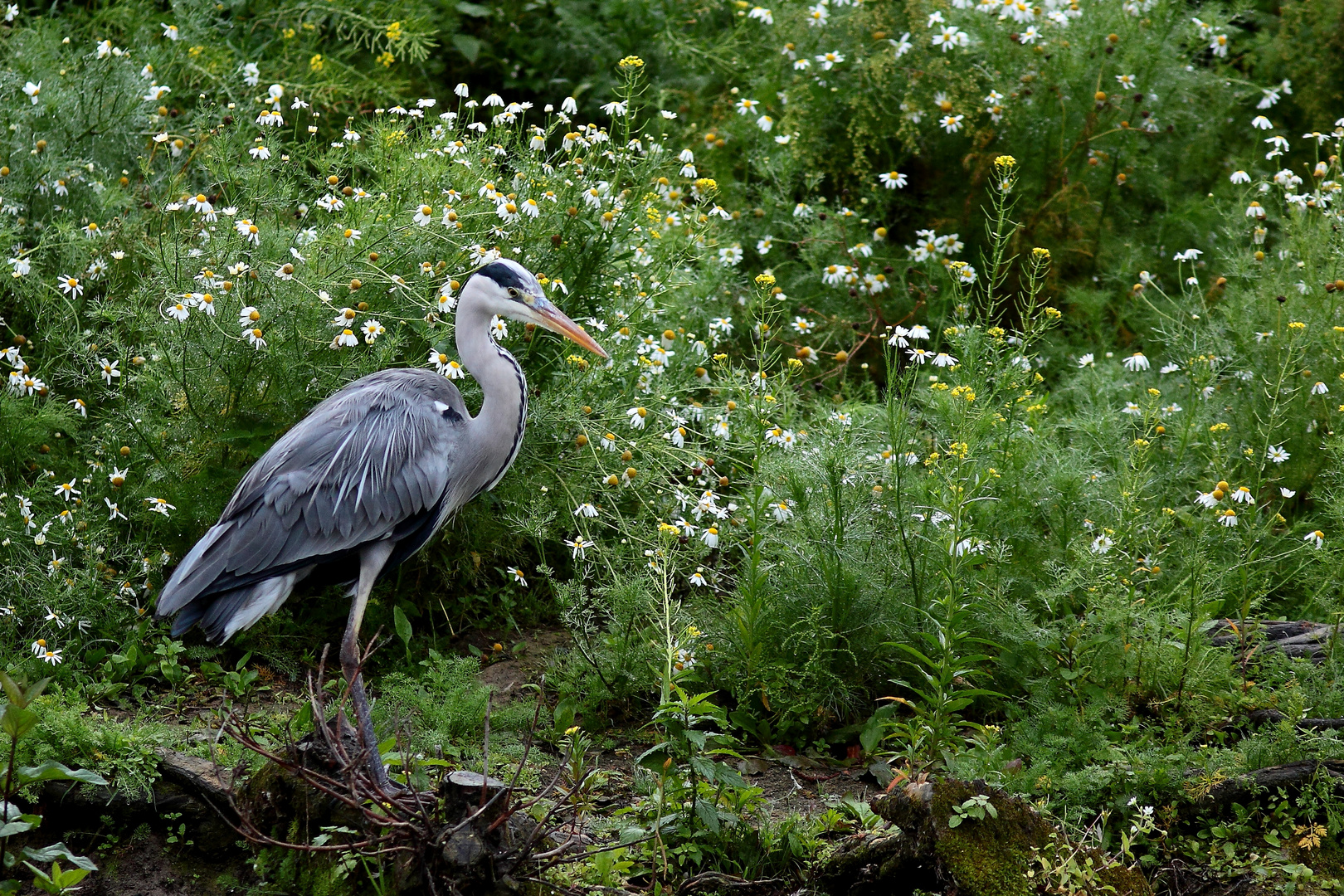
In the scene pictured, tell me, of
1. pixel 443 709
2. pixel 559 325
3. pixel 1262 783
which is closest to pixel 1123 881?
pixel 1262 783

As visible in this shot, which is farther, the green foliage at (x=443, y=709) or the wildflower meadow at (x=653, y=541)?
the green foliage at (x=443, y=709)

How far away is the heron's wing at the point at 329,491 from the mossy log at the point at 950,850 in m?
1.76

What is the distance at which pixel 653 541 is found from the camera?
4.14 meters

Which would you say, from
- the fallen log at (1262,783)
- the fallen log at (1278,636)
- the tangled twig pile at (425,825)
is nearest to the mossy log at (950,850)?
the fallen log at (1262,783)

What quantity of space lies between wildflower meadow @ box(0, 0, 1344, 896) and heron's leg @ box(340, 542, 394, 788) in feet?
0.36

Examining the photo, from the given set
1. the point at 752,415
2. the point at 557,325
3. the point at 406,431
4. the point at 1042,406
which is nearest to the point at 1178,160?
the point at 1042,406

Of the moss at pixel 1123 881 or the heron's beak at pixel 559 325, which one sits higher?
the heron's beak at pixel 559 325

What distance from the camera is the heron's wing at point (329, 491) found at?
370 cm

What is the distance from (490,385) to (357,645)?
93 cm

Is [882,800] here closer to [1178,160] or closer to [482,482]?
[482,482]

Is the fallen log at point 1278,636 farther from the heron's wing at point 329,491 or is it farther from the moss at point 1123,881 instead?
the heron's wing at point 329,491

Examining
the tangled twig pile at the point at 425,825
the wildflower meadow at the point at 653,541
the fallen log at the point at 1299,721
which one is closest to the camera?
the tangled twig pile at the point at 425,825

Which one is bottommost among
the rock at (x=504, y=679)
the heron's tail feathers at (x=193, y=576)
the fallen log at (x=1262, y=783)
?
the rock at (x=504, y=679)

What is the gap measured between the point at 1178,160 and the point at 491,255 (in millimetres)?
4308
